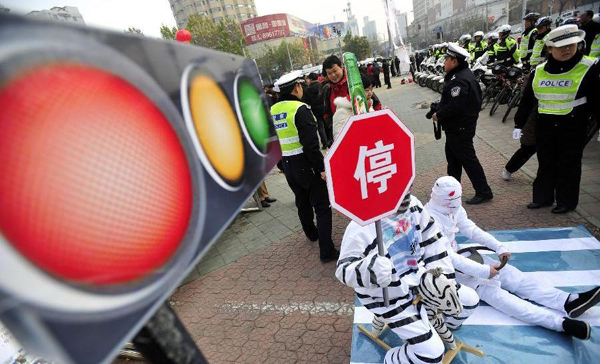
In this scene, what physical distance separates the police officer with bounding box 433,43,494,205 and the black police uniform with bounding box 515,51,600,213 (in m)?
0.60

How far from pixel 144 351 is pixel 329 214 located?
10.6 ft

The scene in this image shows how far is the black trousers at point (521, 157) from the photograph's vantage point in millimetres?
4609

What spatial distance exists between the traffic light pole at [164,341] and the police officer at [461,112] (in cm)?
434

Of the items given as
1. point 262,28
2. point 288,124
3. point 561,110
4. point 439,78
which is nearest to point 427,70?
point 439,78

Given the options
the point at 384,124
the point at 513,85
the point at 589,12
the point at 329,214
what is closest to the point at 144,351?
the point at 384,124

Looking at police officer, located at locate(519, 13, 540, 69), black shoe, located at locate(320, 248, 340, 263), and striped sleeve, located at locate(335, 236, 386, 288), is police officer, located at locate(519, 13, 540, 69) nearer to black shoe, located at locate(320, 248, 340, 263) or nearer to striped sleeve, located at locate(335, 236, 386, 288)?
black shoe, located at locate(320, 248, 340, 263)

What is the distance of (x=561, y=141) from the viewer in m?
3.69

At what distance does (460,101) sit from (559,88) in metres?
1.02

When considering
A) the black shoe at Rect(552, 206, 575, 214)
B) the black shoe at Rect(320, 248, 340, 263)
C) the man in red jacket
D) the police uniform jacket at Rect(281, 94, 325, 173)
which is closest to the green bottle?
the police uniform jacket at Rect(281, 94, 325, 173)

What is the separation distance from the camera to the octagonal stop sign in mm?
1636

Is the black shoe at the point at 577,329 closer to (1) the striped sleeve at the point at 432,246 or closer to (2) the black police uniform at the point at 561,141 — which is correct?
(1) the striped sleeve at the point at 432,246

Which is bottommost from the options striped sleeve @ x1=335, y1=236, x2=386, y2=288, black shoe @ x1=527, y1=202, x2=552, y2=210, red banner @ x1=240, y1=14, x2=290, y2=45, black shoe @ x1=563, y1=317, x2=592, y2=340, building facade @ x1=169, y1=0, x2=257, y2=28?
black shoe @ x1=527, y1=202, x2=552, y2=210

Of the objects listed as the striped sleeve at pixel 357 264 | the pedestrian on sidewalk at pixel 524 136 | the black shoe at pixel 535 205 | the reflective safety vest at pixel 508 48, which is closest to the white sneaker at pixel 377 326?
the striped sleeve at pixel 357 264

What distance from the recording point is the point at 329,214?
3969mm
